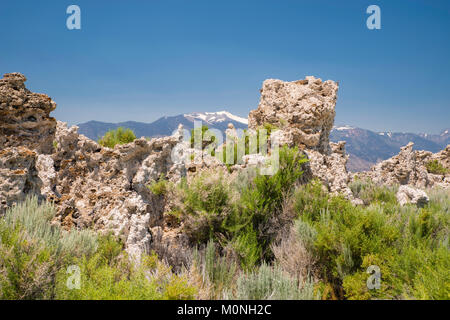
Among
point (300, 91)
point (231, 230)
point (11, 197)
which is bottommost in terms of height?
point (231, 230)

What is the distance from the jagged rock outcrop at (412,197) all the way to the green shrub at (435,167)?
9455mm

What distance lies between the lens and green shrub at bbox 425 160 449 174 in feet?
41.2

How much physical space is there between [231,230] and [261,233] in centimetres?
62

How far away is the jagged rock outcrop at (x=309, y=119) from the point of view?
6024 mm

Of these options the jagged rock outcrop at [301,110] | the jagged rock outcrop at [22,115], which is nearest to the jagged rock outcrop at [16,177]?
the jagged rock outcrop at [22,115]

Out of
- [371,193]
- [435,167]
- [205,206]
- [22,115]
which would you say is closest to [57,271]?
[205,206]

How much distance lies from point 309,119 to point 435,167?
34.4 feet

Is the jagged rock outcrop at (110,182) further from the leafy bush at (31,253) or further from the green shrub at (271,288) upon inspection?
the green shrub at (271,288)

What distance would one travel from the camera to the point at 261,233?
4207mm

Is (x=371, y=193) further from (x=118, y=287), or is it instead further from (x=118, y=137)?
(x=118, y=137)

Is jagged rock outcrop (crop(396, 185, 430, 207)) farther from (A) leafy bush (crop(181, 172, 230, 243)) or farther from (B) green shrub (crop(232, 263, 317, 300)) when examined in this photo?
(A) leafy bush (crop(181, 172, 230, 243))

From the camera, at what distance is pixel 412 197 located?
5.54 meters
